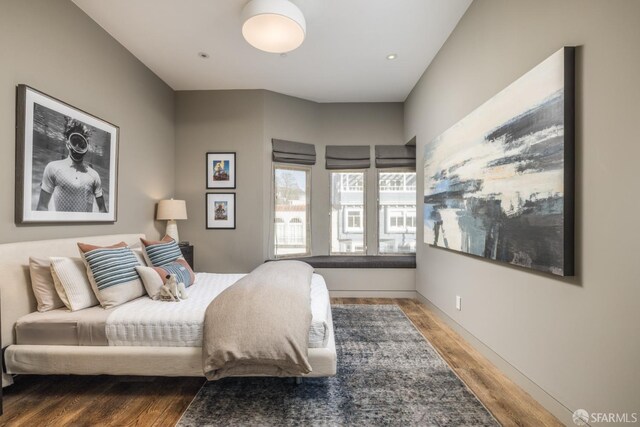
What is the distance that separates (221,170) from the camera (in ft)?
13.5

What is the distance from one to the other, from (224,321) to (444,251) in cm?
228

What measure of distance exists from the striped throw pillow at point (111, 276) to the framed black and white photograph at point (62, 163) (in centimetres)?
47

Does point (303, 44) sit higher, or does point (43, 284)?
point (303, 44)

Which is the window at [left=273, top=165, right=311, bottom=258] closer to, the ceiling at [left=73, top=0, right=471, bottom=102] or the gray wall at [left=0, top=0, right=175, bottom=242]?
the ceiling at [left=73, top=0, right=471, bottom=102]

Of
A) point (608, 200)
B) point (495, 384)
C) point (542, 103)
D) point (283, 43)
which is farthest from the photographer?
point (283, 43)

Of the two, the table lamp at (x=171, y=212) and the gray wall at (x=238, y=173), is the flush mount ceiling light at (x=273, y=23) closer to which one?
the gray wall at (x=238, y=173)

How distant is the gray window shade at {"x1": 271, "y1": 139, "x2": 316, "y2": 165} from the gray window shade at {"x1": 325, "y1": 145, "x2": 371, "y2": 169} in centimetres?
27

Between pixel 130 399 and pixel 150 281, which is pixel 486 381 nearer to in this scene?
pixel 130 399

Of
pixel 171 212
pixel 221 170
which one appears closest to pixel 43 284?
pixel 171 212

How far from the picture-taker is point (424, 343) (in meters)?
2.58

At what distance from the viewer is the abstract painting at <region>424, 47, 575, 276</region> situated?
58.7 inches

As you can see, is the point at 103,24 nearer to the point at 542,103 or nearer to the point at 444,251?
the point at 542,103

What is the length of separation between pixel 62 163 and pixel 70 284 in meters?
1.01

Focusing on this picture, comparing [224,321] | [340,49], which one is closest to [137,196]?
[224,321]
